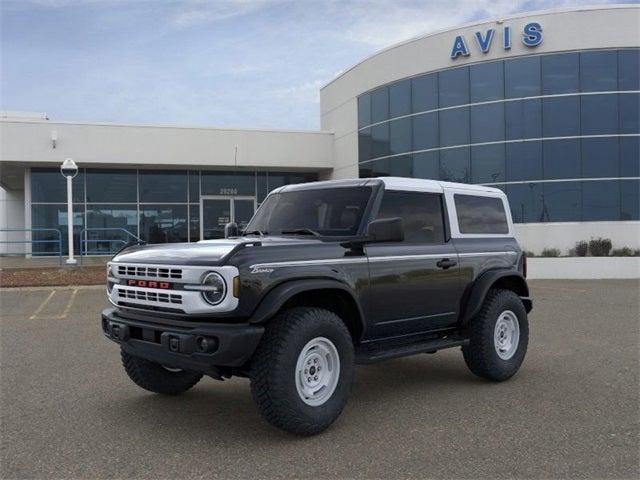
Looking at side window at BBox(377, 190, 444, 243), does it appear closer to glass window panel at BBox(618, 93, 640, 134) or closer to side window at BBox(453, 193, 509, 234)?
side window at BBox(453, 193, 509, 234)

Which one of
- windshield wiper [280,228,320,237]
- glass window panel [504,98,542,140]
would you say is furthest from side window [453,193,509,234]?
glass window panel [504,98,542,140]

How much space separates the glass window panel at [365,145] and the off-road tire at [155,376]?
20142mm

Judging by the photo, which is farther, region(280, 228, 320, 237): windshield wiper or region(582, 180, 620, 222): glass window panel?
region(582, 180, 620, 222): glass window panel

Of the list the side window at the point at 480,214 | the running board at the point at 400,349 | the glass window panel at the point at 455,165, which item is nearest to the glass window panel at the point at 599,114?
the glass window panel at the point at 455,165

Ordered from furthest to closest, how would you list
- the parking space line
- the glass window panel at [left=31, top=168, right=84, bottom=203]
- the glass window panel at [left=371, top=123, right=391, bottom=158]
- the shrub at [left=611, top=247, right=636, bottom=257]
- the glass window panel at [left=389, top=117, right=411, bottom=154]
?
the glass window panel at [left=31, top=168, right=84, bottom=203] < the glass window panel at [left=371, top=123, right=391, bottom=158] < the glass window panel at [left=389, top=117, right=411, bottom=154] < the shrub at [left=611, top=247, right=636, bottom=257] < the parking space line

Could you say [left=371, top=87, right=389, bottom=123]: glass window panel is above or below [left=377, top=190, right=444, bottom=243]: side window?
above

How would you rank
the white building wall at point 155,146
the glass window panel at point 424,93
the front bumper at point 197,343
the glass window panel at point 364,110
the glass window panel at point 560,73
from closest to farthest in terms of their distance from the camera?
the front bumper at point 197,343 < the glass window panel at point 560,73 < the glass window panel at point 424,93 < the white building wall at point 155,146 < the glass window panel at point 364,110

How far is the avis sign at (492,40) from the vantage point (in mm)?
20812

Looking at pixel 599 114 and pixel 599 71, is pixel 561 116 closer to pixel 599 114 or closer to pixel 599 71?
pixel 599 114

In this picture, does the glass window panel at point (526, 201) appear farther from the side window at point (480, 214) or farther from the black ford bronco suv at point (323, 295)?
the black ford bronco suv at point (323, 295)

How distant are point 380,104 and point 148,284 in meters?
21.0

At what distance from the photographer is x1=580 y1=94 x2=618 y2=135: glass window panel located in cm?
2039

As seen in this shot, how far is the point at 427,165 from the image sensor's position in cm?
2295

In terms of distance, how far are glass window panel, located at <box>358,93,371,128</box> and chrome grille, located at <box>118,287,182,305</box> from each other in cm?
2118
